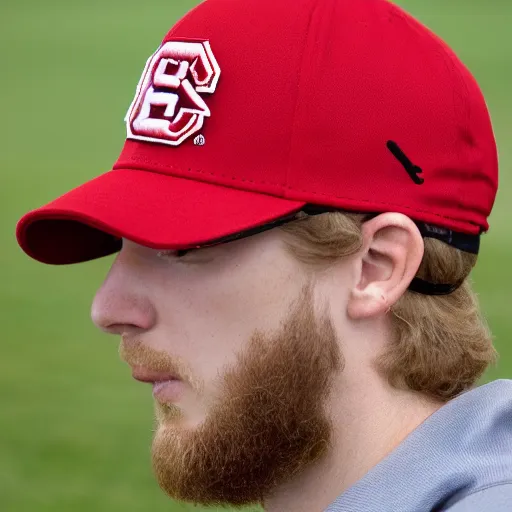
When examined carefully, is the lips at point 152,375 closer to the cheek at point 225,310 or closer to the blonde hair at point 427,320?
the cheek at point 225,310

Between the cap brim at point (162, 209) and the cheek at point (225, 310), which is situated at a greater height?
the cap brim at point (162, 209)

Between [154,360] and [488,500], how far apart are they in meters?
0.54

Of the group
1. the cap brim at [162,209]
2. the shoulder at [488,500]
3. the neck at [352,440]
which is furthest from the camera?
the neck at [352,440]

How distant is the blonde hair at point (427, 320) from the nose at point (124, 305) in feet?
0.77

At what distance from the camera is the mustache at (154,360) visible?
5.75 feet

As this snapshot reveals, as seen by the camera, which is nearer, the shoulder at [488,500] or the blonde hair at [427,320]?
the shoulder at [488,500]

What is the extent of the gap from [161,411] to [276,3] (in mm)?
647

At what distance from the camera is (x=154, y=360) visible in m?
1.76

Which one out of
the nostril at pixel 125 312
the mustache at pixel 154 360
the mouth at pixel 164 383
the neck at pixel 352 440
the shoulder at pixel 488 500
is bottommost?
the neck at pixel 352 440

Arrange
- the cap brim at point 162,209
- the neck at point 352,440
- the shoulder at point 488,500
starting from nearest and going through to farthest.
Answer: the shoulder at point 488,500
the cap brim at point 162,209
the neck at point 352,440

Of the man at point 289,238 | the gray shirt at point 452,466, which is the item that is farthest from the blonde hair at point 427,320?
the gray shirt at point 452,466

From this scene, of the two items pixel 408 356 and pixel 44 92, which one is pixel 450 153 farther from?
pixel 44 92

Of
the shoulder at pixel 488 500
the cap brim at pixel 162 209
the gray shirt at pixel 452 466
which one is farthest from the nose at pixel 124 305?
the shoulder at pixel 488 500

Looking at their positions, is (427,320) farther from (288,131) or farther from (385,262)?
(288,131)
